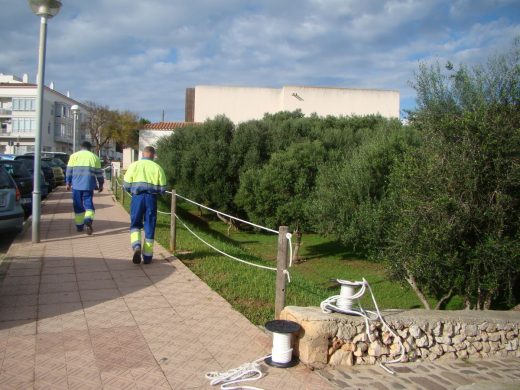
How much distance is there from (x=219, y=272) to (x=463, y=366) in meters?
3.70

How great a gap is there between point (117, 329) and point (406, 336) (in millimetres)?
2671

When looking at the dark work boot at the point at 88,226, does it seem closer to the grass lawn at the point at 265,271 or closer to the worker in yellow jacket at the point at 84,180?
the worker in yellow jacket at the point at 84,180

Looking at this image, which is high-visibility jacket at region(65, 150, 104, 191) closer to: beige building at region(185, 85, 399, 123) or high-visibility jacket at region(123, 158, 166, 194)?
high-visibility jacket at region(123, 158, 166, 194)

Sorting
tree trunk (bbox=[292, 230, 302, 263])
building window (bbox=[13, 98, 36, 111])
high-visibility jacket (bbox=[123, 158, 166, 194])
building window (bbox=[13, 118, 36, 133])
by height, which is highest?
building window (bbox=[13, 98, 36, 111])

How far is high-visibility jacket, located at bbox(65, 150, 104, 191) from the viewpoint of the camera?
927cm

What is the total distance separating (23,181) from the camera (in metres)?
12.6

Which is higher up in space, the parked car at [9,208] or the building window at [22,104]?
the building window at [22,104]

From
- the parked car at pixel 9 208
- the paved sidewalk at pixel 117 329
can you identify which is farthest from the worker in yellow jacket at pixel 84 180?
the paved sidewalk at pixel 117 329

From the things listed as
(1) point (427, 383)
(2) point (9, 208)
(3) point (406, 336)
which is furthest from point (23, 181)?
(1) point (427, 383)

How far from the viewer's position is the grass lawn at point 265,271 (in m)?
6.13

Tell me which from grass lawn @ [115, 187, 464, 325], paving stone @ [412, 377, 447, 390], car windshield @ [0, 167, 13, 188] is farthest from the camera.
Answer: car windshield @ [0, 167, 13, 188]

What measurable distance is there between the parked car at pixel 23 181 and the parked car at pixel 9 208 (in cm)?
269

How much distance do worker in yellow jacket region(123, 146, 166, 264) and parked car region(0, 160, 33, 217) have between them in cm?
621

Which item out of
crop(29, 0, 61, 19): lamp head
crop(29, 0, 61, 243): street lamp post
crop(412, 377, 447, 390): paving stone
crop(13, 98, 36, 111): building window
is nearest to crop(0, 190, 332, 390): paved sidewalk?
crop(412, 377, 447, 390): paving stone
